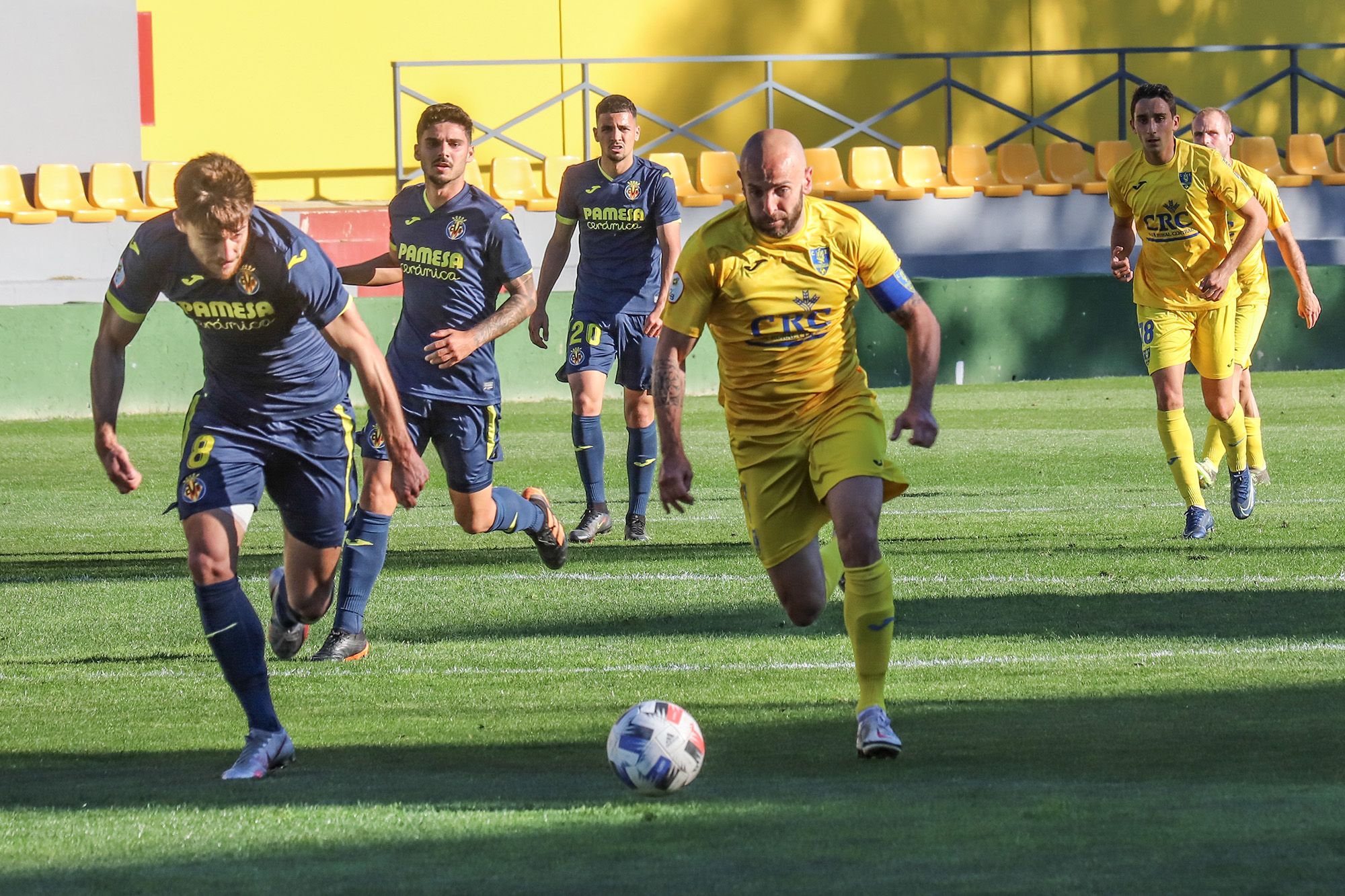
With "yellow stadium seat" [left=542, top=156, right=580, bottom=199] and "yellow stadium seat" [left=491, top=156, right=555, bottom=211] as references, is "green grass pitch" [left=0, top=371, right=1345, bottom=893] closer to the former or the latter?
"yellow stadium seat" [left=491, top=156, right=555, bottom=211]

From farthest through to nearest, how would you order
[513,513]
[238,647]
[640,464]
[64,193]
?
1. [64,193]
2. [640,464]
3. [513,513]
4. [238,647]

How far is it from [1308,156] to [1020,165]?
419cm

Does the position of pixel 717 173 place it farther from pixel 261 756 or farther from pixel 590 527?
pixel 261 756

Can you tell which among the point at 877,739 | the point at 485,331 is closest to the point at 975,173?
the point at 485,331

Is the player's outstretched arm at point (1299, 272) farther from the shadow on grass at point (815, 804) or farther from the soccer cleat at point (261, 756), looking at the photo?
the soccer cleat at point (261, 756)

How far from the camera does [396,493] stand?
236 inches

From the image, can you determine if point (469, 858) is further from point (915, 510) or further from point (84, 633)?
point (915, 510)

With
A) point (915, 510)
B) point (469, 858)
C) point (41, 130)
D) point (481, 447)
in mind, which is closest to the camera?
point (469, 858)

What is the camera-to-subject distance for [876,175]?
1009 inches

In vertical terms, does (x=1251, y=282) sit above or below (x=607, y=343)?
above

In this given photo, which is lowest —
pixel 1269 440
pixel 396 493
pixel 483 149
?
pixel 1269 440

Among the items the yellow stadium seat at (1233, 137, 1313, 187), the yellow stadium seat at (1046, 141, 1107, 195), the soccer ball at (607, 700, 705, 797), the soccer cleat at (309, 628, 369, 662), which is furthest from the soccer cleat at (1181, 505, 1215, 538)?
the yellow stadium seat at (1233, 137, 1313, 187)

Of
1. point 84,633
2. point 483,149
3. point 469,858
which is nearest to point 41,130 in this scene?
point 483,149

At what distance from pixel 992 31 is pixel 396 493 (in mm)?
25575
